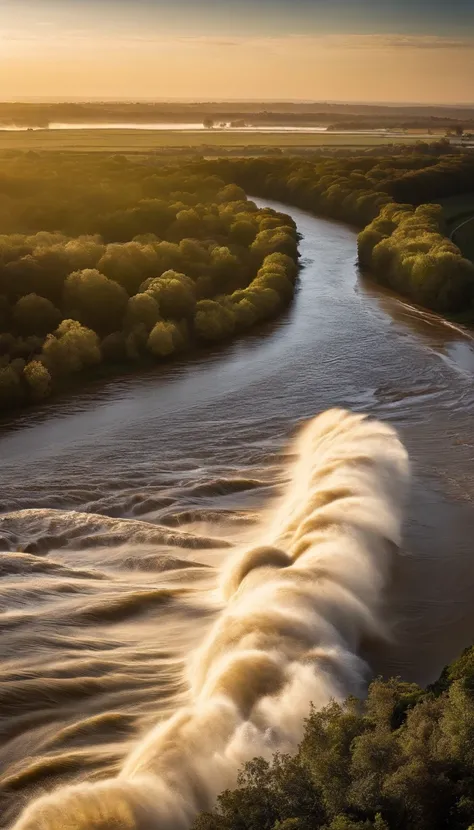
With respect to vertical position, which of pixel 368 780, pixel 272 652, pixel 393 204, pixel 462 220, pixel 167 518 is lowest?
pixel 272 652

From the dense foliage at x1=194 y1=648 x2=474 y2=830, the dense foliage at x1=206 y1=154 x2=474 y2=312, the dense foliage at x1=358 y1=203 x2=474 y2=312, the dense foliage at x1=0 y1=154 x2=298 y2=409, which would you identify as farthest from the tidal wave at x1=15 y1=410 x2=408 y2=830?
the dense foliage at x1=206 y1=154 x2=474 y2=312

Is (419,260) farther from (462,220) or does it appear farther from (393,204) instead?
(462,220)

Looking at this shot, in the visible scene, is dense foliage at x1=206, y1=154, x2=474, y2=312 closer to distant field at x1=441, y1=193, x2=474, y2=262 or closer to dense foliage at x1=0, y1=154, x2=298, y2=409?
distant field at x1=441, y1=193, x2=474, y2=262

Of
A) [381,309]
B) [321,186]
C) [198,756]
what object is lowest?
[198,756]

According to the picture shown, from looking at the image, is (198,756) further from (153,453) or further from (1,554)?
(153,453)

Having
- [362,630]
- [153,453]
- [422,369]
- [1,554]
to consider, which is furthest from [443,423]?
[1,554]

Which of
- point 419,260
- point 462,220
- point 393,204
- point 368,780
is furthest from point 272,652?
point 462,220
